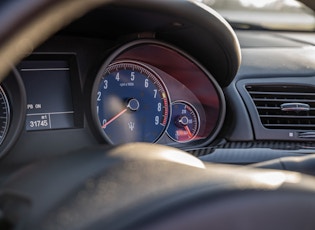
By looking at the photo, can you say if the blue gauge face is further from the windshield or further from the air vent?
the windshield

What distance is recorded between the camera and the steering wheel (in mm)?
936

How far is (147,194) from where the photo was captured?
0.97 meters

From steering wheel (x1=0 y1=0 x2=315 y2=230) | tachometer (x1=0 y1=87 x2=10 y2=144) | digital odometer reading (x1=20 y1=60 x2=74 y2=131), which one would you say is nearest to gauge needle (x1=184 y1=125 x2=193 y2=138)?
digital odometer reading (x1=20 y1=60 x2=74 y2=131)

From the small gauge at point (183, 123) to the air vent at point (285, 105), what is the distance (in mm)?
277

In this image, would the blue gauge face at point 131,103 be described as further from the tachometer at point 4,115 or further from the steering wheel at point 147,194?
the steering wheel at point 147,194

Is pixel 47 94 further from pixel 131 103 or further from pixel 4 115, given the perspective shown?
pixel 131 103

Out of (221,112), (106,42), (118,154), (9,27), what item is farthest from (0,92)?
(9,27)

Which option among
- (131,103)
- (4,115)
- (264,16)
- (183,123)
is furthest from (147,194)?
(264,16)

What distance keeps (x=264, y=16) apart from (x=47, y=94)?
1.99 m

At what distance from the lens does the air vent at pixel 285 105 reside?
2.78 metres

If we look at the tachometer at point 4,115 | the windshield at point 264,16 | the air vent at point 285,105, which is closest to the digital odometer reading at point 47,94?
the tachometer at point 4,115

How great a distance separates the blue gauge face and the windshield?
1.01 m

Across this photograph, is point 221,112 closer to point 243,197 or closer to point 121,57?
point 121,57

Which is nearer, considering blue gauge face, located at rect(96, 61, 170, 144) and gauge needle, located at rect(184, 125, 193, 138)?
blue gauge face, located at rect(96, 61, 170, 144)
